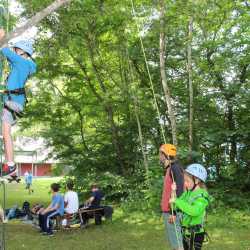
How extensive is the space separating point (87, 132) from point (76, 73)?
86.7 inches

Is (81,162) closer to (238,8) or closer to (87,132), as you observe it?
(87,132)

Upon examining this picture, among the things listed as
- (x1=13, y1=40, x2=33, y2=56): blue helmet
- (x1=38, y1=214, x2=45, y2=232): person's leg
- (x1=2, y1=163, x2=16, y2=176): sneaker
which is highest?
(x1=13, y1=40, x2=33, y2=56): blue helmet

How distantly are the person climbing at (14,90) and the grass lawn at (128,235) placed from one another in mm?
4715

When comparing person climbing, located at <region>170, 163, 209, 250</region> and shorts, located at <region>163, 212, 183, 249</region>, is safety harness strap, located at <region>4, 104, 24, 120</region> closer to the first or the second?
person climbing, located at <region>170, 163, 209, 250</region>

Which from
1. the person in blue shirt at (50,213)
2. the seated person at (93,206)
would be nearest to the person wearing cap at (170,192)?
the person in blue shirt at (50,213)

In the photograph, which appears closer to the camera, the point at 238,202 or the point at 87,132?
the point at 238,202

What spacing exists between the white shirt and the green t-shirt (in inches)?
250

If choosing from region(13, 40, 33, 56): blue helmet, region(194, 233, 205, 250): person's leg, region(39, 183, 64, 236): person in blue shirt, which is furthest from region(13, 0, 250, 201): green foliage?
region(13, 40, 33, 56): blue helmet

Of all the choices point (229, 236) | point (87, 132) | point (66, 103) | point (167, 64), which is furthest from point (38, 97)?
point (229, 236)

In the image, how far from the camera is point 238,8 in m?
16.9

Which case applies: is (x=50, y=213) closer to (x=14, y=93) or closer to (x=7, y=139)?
(x=7, y=139)

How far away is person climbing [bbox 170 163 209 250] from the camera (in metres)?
5.40

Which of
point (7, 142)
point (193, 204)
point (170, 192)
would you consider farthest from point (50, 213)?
point (193, 204)

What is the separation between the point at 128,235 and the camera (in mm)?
11180
